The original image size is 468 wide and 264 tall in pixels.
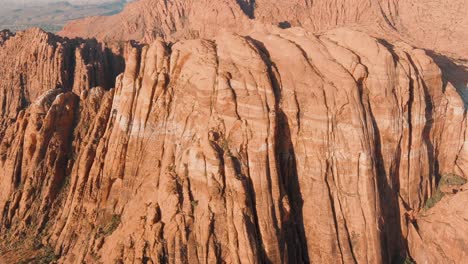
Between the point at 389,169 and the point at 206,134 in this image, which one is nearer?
the point at 206,134

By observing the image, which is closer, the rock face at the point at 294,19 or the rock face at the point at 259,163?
the rock face at the point at 259,163

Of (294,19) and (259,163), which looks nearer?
(259,163)

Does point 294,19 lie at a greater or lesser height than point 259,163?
greater

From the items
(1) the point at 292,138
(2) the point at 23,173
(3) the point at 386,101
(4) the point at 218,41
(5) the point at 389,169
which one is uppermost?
(4) the point at 218,41

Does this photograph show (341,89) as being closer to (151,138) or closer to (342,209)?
(342,209)

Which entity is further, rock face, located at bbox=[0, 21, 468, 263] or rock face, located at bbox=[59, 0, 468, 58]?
rock face, located at bbox=[59, 0, 468, 58]

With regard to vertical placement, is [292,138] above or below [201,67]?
below

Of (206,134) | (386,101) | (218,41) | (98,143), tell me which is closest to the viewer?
(206,134)

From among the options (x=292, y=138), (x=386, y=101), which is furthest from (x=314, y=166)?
(x=386, y=101)
